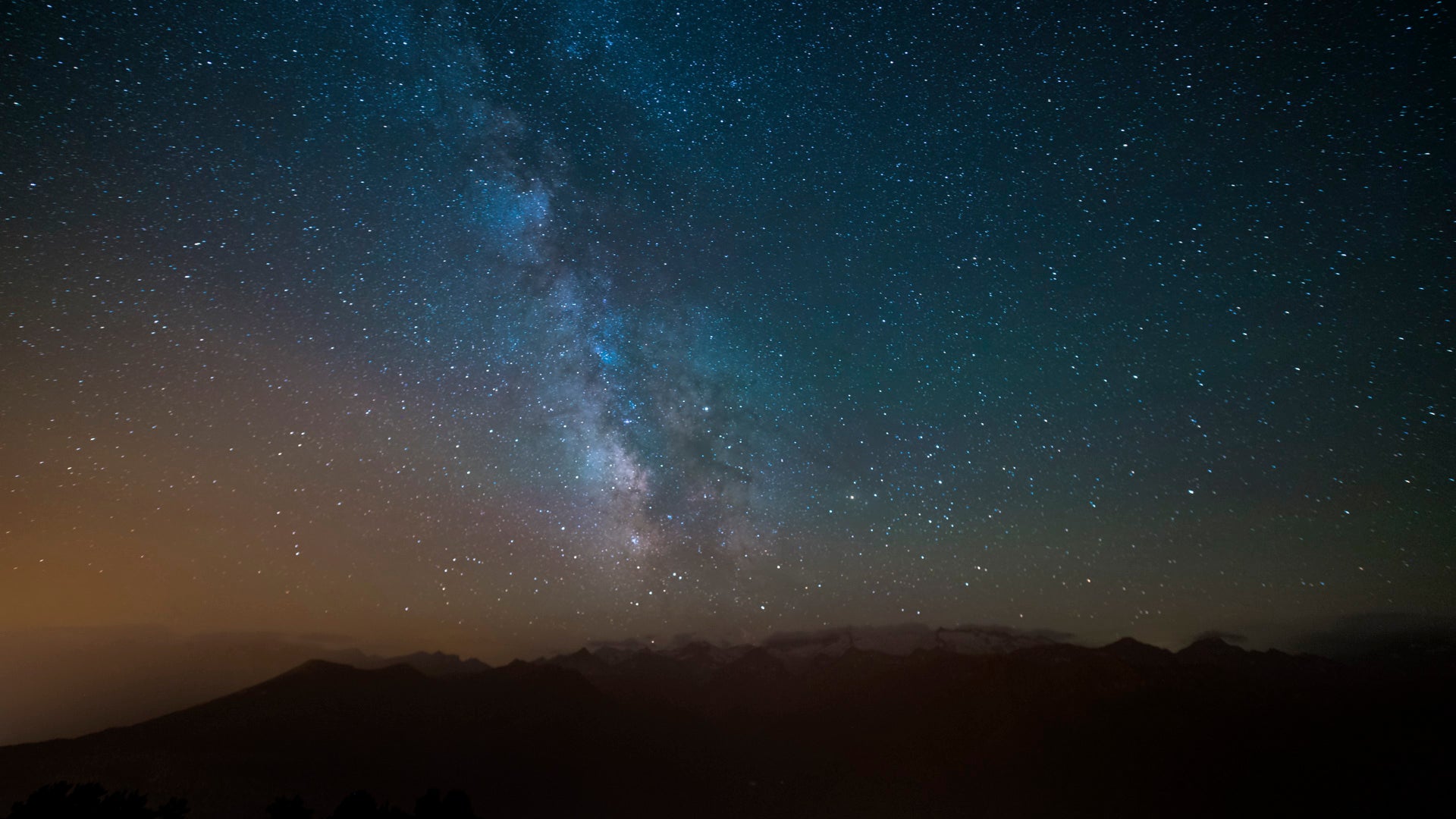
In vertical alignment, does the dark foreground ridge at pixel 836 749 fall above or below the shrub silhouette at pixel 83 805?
below

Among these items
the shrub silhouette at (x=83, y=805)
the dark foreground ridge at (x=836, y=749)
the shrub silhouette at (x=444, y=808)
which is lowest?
the dark foreground ridge at (x=836, y=749)

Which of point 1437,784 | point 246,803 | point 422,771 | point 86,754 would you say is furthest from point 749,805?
point 86,754

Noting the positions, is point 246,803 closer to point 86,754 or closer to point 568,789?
point 568,789

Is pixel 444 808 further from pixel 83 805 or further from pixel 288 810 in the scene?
pixel 83 805

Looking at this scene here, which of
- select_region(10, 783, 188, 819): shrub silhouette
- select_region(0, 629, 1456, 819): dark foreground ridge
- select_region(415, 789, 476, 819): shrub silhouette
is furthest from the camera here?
select_region(0, 629, 1456, 819): dark foreground ridge

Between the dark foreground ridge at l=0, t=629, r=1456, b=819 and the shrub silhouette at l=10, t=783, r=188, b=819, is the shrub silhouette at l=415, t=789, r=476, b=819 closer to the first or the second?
the shrub silhouette at l=10, t=783, r=188, b=819

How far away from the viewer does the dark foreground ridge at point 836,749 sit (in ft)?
337

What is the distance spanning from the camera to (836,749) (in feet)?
496

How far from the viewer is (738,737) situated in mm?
164125

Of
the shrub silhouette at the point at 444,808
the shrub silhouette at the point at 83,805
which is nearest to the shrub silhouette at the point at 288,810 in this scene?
the shrub silhouette at the point at 83,805

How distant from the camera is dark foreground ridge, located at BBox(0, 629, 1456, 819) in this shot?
337 ft

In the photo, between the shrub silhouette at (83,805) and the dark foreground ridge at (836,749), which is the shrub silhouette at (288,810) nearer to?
the shrub silhouette at (83,805)

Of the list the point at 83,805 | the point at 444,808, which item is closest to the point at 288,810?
the point at 83,805

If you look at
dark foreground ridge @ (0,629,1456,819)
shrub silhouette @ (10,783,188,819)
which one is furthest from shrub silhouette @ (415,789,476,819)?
dark foreground ridge @ (0,629,1456,819)
